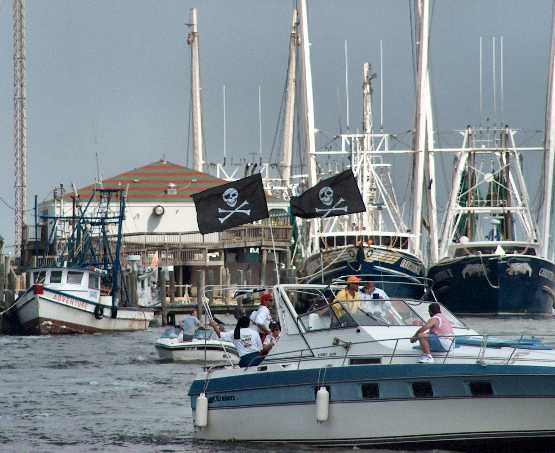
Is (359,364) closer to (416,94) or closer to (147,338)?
(147,338)

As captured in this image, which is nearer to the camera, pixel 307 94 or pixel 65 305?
pixel 65 305

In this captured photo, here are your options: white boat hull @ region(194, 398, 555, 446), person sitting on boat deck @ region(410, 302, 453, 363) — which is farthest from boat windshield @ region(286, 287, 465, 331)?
white boat hull @ region(194, 398, 555, 446)

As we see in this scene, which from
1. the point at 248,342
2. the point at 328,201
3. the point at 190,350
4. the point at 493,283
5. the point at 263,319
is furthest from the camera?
the point at 493,283

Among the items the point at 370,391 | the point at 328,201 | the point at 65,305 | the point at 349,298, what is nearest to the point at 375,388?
the point at 370,391

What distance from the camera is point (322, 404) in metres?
21.1

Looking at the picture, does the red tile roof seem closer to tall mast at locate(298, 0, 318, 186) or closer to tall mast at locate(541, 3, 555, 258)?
tall mast at locate(298, 0, 318, 186)

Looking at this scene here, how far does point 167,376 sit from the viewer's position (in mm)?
37250

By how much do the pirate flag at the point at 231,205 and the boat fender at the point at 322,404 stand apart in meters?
4.72

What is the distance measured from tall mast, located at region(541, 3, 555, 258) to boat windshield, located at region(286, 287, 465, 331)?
165 ft

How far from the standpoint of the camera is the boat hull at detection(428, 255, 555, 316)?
7331 cm

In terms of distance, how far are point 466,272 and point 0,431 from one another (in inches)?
1958

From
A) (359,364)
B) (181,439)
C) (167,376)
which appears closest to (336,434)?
(359,364)

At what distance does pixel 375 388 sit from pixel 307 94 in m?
52.0

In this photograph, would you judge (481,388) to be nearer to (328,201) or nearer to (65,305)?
(328,201)
